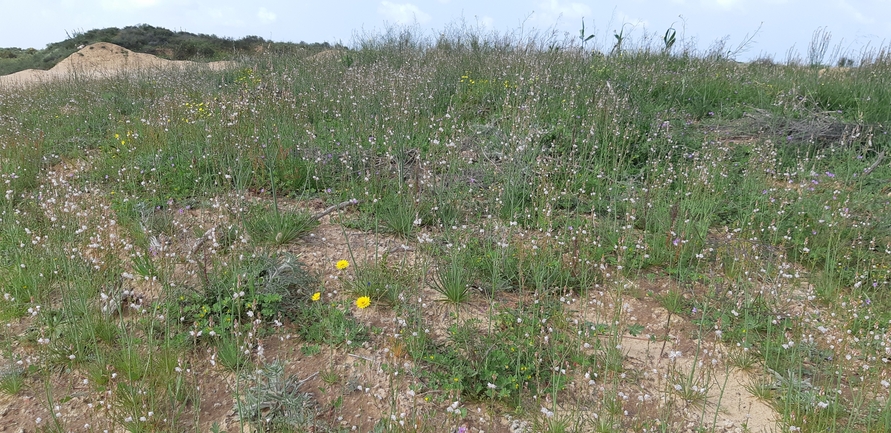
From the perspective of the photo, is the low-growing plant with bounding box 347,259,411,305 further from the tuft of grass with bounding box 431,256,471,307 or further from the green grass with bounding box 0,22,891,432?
the tuft of grass with bounding box 431,256,471,307

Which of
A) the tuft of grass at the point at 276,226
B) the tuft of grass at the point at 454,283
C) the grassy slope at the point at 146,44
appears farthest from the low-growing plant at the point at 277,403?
the grassy slope at the point at 146,44

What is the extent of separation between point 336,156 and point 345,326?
2506mm

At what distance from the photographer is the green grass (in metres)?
2.52

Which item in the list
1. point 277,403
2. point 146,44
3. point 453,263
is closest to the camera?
point 277,403

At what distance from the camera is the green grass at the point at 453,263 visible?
2518 mm

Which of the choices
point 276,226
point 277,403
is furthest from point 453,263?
point 276,226

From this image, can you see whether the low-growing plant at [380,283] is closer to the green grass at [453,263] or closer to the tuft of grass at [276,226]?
the green grass at [453,263]

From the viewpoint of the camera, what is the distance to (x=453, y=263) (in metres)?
3.20

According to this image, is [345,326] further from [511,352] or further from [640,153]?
[640,153]

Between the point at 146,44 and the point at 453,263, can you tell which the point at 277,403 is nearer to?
the point at 453,263

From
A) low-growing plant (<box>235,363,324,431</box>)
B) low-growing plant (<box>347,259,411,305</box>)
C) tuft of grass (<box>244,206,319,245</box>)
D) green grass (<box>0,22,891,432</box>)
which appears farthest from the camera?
tuft of grass (<box>244,206,319,245</box>)

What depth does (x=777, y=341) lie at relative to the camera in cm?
286

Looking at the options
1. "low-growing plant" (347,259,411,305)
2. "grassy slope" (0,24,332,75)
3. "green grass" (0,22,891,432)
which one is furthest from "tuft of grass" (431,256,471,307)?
"grassy slope" (0,24,332,75)

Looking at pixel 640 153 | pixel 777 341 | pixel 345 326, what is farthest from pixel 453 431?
pixel 640 153
